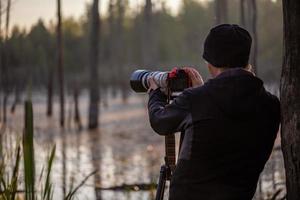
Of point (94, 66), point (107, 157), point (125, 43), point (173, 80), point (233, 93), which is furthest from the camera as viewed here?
point (125, 43)

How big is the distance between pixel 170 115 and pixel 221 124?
0.21 metres

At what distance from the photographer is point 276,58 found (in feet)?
141

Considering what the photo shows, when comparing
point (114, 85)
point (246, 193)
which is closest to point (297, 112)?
point (246, 193)

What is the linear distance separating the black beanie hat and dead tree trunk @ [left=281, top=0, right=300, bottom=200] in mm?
453

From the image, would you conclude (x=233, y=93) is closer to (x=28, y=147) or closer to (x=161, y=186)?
(x=161, y=186)

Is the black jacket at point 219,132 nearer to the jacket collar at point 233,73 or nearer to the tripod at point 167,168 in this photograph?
the jacket collar at point 233,73

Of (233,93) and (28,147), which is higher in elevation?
(233,93)

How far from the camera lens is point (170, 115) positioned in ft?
9.25

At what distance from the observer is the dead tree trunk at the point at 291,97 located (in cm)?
319

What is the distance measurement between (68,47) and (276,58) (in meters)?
29.1

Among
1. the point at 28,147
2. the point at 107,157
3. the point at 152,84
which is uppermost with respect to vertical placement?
the point at 152,84

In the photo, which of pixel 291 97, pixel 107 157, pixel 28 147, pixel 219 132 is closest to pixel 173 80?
pixel 219 132

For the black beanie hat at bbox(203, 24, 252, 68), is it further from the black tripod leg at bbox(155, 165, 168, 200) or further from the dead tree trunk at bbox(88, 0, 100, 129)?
the dead tree trunk at bbox(88, 0, 100, 129)

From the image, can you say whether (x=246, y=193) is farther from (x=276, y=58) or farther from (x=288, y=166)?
(x=276, y=58)
